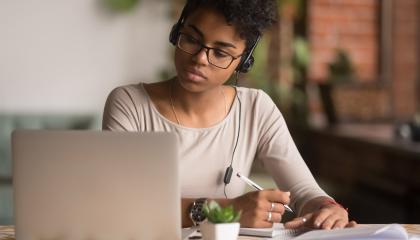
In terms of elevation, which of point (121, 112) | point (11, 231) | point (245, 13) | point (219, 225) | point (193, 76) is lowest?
point (11, 231)

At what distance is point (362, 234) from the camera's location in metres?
1.42

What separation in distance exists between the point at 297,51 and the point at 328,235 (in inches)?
132

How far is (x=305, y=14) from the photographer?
4879 millimetres

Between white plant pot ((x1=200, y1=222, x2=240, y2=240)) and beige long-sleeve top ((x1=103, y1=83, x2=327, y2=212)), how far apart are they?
47 centimetres

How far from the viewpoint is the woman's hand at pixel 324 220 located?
1568 millimetres

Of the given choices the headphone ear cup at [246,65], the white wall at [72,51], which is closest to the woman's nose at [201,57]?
the headphone ear cup at [246,65]

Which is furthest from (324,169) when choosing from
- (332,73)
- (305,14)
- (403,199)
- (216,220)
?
(216,220)

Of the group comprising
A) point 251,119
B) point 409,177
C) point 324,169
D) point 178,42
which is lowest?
point 324,169

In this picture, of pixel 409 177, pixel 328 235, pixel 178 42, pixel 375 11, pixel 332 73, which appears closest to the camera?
pixel 328 235

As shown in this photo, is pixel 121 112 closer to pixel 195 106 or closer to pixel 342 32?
pixel 195 106

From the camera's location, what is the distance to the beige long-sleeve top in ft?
6.03

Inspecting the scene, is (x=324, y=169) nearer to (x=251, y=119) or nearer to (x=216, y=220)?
(x=251, y=119)

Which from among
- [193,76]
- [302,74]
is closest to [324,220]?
[193,76]

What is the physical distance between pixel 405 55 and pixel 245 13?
11.2 ft
